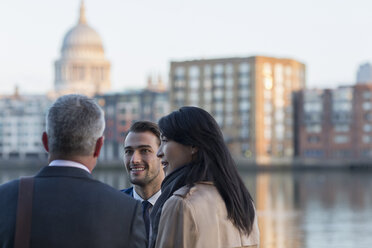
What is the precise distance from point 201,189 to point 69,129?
31.2 inches

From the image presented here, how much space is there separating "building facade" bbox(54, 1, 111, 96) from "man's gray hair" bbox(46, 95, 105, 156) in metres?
145

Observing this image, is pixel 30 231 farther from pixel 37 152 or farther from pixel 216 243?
pixel 37 152

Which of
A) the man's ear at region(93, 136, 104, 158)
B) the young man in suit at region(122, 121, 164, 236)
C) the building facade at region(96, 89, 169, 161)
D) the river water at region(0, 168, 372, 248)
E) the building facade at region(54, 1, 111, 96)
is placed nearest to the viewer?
the man's ear at region(93, 136, 104, 158)

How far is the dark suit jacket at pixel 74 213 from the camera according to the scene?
2.90 metres

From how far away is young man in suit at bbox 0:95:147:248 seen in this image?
2908 millimetres

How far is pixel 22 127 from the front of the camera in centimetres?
12050

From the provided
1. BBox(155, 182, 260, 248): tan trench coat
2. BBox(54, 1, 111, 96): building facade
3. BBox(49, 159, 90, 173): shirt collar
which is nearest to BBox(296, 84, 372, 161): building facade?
BBox(54, 1, 111, 96): building facade

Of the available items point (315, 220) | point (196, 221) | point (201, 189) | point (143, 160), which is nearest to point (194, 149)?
point (201, 189)

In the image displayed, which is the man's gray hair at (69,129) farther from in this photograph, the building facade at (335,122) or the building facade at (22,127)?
the building facade at (22,127)

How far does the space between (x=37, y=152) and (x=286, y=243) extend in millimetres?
101281

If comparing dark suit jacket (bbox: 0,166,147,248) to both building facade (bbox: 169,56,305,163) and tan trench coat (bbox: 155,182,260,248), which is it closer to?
tan trench coat (bbox: 155,182,260,248)

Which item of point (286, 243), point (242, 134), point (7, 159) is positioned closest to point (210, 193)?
point (286, 243)

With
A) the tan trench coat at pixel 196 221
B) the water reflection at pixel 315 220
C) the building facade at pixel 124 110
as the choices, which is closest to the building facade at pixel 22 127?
the building facade at pixel 124 110

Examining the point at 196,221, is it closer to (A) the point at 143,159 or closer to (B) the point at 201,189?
(B) the point at 201,189
